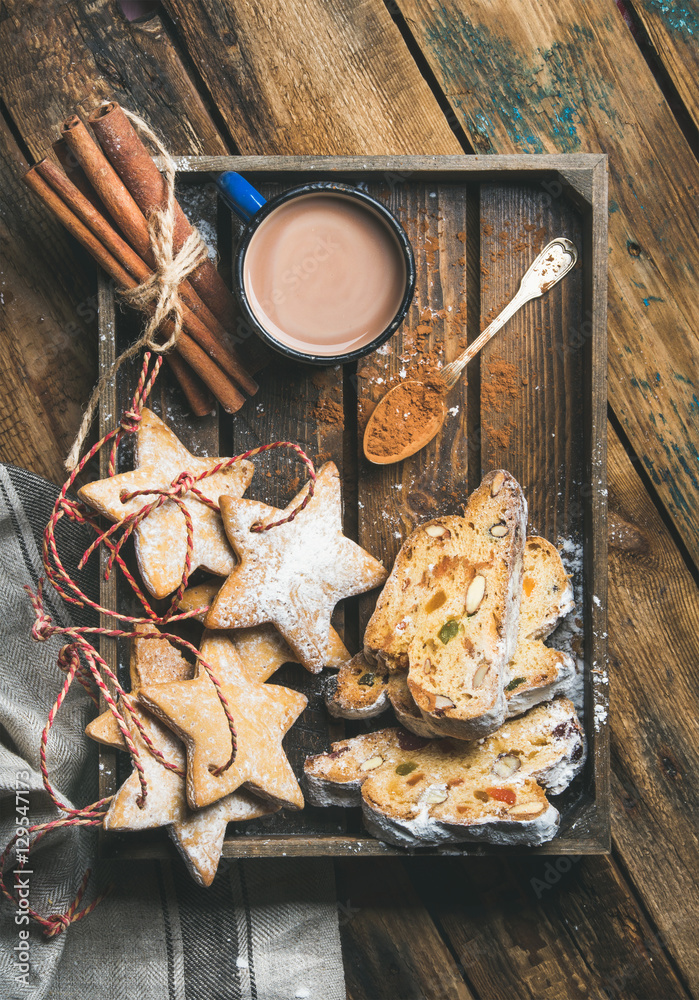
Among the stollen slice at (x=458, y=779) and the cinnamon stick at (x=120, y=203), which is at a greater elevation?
the cinnamon stick at (x=120, y=203)

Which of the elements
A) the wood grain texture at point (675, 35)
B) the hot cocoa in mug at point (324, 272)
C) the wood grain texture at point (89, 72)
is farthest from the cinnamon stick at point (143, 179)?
the wood grain texture at point (675, 35)

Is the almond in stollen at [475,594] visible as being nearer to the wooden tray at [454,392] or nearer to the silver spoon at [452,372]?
the wooden tray at [454,392]

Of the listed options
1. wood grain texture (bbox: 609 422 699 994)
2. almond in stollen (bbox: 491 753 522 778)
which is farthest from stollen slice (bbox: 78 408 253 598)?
wood grain texture (bbox: 609 422 699 994)

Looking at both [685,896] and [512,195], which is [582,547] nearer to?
[512,195]

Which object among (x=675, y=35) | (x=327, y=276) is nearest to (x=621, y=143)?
(x=675, y=35)

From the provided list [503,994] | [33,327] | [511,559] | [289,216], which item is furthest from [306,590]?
[503,994]

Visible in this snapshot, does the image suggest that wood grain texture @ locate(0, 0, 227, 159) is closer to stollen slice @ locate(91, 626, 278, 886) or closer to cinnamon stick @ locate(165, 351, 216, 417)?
cinnamon stick @ locate(165, 351, 216, 417)
